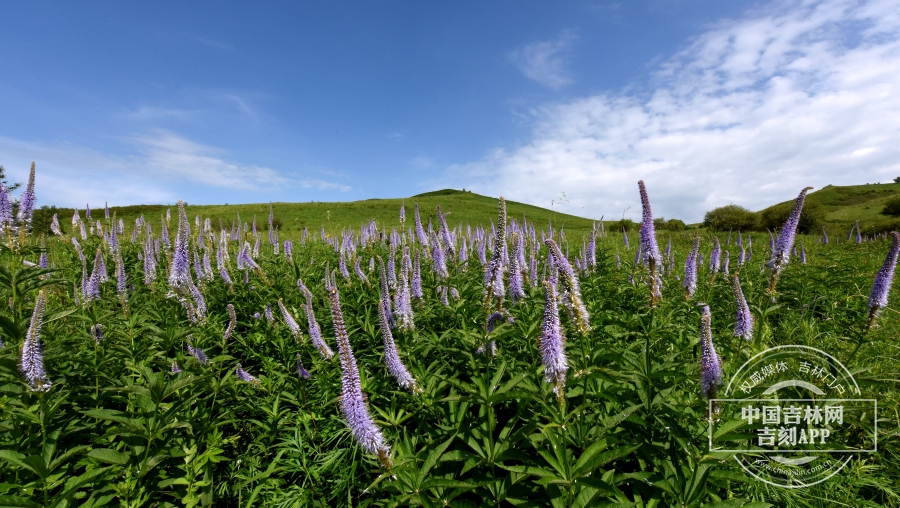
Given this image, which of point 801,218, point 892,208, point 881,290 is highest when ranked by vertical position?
point 892,208

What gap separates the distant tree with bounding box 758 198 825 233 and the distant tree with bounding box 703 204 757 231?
3.15 feet

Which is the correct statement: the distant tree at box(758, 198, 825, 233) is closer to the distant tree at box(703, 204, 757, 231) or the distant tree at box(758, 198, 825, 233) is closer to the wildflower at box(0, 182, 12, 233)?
the distant tree at box(703, 204, 757, 231)

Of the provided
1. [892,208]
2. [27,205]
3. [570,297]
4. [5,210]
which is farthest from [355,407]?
[892,208]

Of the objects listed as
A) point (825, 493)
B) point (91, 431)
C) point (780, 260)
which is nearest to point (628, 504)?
point (825, 493)

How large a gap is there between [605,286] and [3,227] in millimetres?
9668

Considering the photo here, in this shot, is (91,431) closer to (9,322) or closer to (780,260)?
(9,322)

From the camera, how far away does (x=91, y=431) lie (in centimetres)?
382

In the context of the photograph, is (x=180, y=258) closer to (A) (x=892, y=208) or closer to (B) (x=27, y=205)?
(B) (x=27, y=205)

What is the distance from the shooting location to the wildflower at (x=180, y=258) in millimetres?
5113

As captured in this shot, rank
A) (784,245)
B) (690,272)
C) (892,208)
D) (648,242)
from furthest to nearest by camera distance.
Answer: (892,208)
(690,272)
(784,245)
(648,242)

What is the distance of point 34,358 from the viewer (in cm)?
315

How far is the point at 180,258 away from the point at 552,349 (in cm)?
546

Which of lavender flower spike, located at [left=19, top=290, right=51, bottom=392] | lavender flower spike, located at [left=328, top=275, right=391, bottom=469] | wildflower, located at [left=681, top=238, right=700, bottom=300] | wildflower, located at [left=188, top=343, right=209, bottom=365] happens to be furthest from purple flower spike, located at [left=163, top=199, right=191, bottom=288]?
wildflower, located at [left=681, top=238, right=700, bottom=300]

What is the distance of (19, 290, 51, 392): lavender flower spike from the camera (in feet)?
10.3
